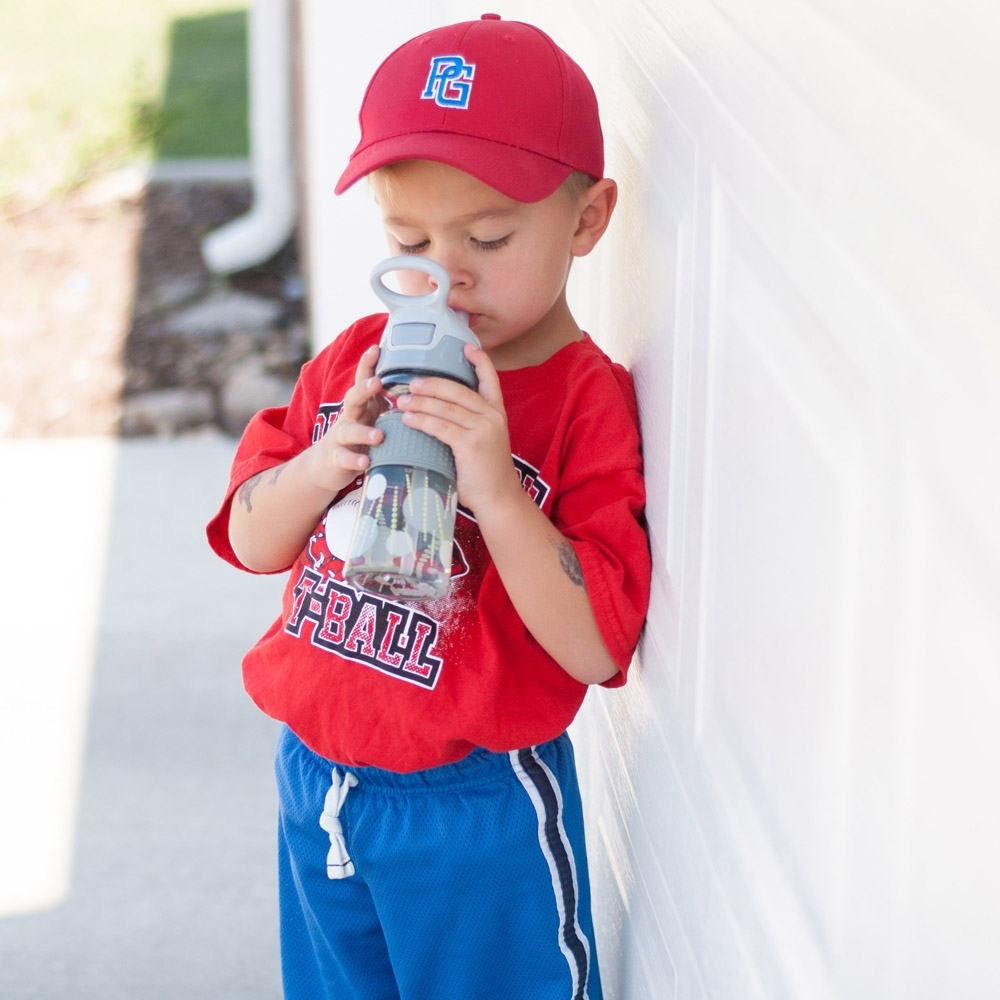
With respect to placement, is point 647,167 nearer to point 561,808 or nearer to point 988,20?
point 561,808

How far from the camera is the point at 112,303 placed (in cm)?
571

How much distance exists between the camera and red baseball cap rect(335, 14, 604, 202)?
5.15ft

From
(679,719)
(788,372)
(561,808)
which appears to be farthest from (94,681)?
(788,372)

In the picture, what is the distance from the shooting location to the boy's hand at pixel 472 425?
1.49 m

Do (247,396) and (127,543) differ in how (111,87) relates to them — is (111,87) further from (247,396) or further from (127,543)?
(127,543)

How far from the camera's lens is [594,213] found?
176 cm

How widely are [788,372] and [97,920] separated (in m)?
2.19

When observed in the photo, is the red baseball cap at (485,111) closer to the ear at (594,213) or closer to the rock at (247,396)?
the ear at (594,213)

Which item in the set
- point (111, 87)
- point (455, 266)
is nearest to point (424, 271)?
point (455, 266)

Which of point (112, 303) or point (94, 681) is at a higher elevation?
point (112, 303)

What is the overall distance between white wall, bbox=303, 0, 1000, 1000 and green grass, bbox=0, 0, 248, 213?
217 inches

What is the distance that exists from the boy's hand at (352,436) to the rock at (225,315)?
404cm

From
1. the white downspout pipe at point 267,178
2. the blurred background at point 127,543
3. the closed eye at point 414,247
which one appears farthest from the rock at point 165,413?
the closed eye at point 414,247

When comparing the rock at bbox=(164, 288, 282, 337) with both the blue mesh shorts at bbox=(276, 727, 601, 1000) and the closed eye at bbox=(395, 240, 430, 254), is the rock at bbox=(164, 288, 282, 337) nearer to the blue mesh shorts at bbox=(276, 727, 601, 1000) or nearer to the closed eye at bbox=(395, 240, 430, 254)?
the blue mesh shorts at bbox=(276, 727, 601, 1000)
